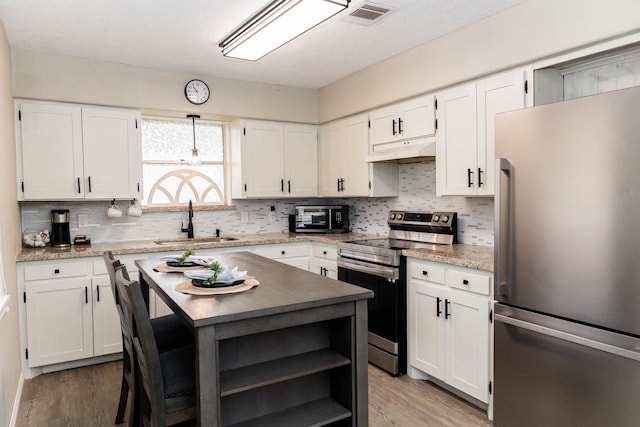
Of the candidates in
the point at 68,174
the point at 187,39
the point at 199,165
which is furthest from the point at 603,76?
the point at 68,174

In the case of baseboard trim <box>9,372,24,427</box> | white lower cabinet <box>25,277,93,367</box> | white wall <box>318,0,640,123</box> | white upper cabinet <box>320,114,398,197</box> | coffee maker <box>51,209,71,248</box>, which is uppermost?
white wall <box>318,0,640,123</box>

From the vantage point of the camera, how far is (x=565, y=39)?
2.36 m

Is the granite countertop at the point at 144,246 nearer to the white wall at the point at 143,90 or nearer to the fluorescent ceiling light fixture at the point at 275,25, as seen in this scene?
the white wall at the point at 143,90

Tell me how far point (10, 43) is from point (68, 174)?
1.02 meters

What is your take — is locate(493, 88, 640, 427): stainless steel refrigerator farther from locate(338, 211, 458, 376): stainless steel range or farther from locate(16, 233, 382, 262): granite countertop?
locate(16, 233, 382, 262): granite countertop

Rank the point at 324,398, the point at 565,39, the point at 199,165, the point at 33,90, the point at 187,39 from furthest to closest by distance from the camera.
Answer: the point at 199,165
the point at 33,90
the point at 187,39
the point at 565,39
the point at 324,398

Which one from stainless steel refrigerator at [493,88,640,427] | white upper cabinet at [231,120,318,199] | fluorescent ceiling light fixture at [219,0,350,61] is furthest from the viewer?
white upper cabinet at [231,120,318,199]

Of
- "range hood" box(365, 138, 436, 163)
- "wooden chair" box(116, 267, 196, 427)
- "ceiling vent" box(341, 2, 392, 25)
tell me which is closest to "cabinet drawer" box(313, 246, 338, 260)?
"range hood" box(365, 138, 436, 163)

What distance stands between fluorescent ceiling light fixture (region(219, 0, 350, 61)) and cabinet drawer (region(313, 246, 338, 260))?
1737mm

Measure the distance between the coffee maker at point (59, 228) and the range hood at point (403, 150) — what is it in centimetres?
259

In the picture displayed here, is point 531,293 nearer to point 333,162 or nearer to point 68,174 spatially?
point 333,162

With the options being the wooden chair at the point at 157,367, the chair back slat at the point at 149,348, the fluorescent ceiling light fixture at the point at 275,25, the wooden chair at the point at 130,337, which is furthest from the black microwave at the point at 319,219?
the chair back slat at the point at 149,348

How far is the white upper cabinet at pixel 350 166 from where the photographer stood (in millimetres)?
3963

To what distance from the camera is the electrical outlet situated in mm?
3803
